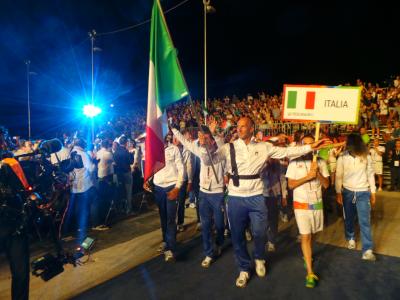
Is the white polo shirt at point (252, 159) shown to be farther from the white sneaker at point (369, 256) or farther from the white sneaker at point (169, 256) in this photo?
the white sneaker at point (369, 256)

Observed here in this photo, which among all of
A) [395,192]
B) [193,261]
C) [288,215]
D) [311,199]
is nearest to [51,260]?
[193,261]

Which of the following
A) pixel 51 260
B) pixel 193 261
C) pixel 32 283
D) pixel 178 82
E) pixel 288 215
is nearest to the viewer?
pixel 51 260

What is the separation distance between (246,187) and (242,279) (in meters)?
1.23

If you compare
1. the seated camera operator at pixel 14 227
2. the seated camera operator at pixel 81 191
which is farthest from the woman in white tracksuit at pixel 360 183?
the seated camera operator at pixel 81 191

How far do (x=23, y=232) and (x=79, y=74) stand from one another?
31.3 meters

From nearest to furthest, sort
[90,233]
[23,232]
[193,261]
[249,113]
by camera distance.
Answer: [23,232] → [193,261] → [90,233] → [249,113]

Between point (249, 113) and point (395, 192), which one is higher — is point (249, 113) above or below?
above

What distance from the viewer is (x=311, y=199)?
4680mm

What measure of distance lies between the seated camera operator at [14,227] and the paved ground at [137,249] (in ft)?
3.14

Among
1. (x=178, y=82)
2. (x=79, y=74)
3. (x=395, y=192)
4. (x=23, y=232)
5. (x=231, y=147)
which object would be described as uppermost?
(x=79, y=74)

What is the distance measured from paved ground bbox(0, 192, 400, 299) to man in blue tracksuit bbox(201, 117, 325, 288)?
557mm

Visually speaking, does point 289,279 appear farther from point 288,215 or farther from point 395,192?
point 395,192

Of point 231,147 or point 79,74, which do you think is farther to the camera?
point 79,74

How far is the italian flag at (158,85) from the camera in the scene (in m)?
4.40
